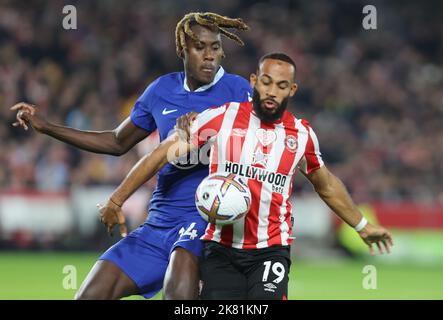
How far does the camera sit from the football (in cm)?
564

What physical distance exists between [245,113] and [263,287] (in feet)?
3.69

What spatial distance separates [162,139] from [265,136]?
0.85 m

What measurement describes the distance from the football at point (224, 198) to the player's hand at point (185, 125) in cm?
34

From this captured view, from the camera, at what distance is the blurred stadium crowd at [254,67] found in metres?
15.3

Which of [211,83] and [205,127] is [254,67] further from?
[205,127]

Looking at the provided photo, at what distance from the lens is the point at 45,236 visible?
14344 millimetres

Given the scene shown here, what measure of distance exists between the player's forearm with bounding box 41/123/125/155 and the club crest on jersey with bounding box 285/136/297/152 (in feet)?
4.42

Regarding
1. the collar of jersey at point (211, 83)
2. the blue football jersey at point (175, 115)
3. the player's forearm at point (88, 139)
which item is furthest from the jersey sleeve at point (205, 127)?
the player's forearm at point (88, 139)

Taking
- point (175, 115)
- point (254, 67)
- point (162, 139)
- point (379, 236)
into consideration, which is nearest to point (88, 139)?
point (162, 139)

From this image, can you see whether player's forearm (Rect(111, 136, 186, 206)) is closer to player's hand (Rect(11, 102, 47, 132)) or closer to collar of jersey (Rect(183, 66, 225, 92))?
collar of jersey (Rect(183, 66, 225, 92))

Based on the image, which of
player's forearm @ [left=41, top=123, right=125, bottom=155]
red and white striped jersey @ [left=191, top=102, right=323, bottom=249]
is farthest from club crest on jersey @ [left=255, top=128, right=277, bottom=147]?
player's forearm @ [left=41, top=123, right=125, bottom=155]

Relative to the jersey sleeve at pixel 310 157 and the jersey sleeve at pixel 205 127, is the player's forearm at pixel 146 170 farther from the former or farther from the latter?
the jersey sleeve at pixel 310 157
